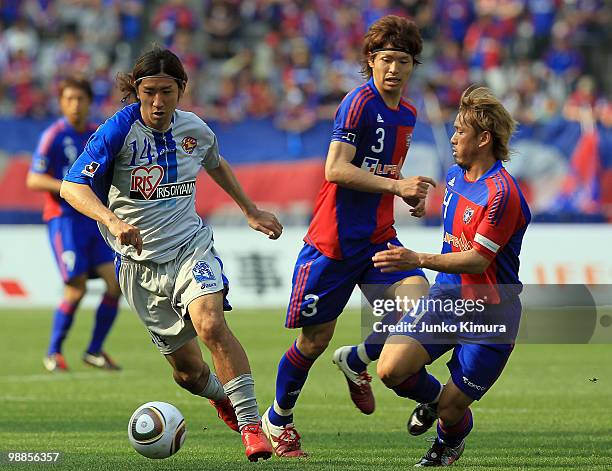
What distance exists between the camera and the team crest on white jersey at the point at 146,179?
7.05 metres

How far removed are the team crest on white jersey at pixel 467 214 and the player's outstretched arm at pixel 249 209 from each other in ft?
4.08

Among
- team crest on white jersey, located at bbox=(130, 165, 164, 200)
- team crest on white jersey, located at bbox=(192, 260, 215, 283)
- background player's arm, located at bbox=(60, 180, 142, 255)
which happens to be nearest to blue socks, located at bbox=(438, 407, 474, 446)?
team crest on white jersey, located at bbox=(192, 260, 215, 283)

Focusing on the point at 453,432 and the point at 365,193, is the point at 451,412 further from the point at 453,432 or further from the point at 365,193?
the point at 365,193

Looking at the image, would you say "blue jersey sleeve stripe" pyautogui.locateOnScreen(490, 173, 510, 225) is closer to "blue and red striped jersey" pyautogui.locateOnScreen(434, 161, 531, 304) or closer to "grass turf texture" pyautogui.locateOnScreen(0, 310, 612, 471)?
"blue and red striped jersey" pyautogui.locateOnScreen(434, 161, 531, 304)

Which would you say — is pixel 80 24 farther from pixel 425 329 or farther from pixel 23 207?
pixel 425 329

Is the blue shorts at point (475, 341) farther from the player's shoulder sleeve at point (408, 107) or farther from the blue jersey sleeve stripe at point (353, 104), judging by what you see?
the player's shoulder sleeve at point (408, 107)

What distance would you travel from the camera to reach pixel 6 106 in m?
22.9

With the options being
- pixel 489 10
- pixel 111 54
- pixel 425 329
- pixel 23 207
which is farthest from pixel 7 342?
pixel 489 10

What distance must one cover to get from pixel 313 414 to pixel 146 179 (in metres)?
2.91

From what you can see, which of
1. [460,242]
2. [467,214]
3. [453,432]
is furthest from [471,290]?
[453,432]

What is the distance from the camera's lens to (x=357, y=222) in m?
7.53

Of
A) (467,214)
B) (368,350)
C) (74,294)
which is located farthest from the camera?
(74,294)

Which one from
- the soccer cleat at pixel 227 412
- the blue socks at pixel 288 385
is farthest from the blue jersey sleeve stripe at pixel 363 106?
the soccer cleat at pixel 227 412

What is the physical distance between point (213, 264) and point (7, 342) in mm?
7787
